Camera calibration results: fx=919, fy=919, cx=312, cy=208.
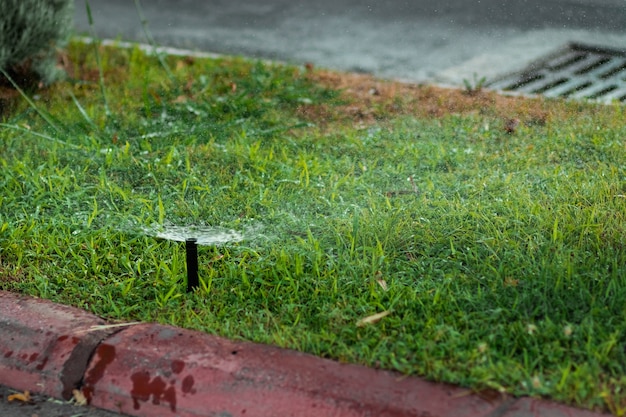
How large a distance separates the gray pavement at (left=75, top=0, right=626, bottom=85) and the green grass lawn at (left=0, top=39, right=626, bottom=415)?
76 cm

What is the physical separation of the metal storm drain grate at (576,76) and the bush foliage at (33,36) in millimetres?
2455

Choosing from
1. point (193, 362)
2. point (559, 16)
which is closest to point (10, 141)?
point (193, 362)

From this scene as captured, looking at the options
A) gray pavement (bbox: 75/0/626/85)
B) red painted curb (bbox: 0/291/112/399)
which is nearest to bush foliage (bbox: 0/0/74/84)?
gray pavement (bbox: 75/0/626/85)

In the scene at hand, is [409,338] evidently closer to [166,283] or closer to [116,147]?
[166,283]

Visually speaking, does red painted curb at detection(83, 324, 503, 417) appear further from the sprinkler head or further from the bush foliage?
→ the bush foliage

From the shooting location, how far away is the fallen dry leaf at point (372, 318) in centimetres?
273

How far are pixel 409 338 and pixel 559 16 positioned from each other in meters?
4.44

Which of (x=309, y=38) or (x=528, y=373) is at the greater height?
(x=309, y=38)

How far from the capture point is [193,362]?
2.57 meters

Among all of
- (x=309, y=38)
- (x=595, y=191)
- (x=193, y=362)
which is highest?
(x=309, y=38)

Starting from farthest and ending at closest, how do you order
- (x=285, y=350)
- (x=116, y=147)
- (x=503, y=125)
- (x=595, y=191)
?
1. (x=503, y=125)
2. (x=116, y=147)
3. (x=595, y=191)
4. (x=285, y=350)

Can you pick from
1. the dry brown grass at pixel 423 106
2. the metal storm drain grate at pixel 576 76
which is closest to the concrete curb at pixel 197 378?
the dry brown grass at pixel 423 106

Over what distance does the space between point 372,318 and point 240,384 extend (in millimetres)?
480

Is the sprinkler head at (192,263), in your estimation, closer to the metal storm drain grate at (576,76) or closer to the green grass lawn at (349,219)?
the green grass lawn at (349,219)
